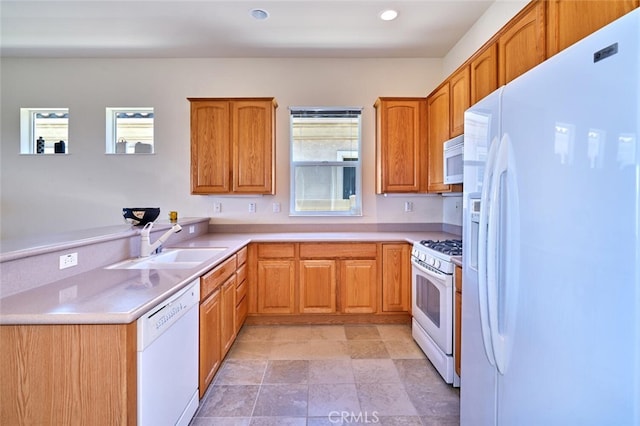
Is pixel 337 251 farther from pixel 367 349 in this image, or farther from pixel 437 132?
pixel 437 132

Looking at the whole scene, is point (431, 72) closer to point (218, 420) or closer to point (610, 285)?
point (610, 285)

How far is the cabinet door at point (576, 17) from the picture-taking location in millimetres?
1042

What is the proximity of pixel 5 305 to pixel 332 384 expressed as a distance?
5.90 feet

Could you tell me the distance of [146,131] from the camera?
3.55m

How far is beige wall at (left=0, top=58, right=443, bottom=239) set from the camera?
342 centimetres

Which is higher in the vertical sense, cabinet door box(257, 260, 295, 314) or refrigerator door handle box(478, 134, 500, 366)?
refrigerator door handle box(478, 134, 500, 366)

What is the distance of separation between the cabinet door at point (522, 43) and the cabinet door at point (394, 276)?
168 centimetres

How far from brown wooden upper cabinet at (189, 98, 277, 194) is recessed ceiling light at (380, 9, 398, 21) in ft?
4.42

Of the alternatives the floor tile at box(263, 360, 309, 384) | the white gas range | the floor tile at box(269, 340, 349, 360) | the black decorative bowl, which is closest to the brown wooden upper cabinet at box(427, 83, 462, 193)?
the white gas range

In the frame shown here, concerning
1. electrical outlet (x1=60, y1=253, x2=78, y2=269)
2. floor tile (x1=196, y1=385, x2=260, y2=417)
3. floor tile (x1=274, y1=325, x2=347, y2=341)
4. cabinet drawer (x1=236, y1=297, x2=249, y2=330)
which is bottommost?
floor tile (x1=196, y1=385, x2=260, y2=417)

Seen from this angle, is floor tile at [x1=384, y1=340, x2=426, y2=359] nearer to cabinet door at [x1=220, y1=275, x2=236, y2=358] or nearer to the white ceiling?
cabinet door at [x1=220, y1=275, x2=236, y2=358]

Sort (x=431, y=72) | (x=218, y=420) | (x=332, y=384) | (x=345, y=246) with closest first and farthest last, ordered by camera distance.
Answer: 1. (x=218, y=420)
2. (x=332, y=384)
3. (x=345, y=246)
4. (x=431, y=72)

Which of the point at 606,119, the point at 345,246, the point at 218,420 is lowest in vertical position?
the point at 218,420

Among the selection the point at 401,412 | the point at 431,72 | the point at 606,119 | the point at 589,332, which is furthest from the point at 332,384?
the point at 431,72
